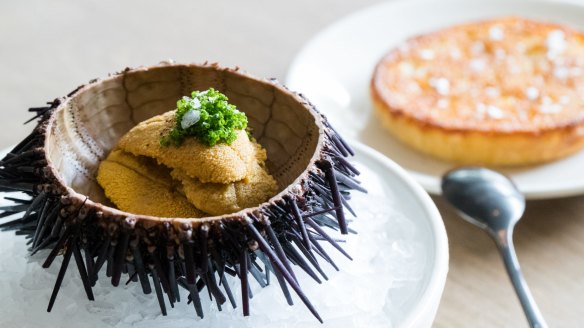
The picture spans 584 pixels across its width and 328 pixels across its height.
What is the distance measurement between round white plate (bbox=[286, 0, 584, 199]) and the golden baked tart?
0.11 feet

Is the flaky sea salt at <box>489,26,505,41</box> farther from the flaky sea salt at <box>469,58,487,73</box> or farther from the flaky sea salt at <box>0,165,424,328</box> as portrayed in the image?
the flaky sea salt at <box>0,165,424,328</box>

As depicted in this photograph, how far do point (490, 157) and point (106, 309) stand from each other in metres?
0.80

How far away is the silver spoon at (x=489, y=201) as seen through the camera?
1.16m

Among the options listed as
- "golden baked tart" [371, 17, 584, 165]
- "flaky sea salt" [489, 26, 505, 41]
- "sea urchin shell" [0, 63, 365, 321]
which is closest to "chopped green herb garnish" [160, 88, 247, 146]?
"sea urchin shell" [0, 63, 365, 321]

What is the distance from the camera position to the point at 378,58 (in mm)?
1753

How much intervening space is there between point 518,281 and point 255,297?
0.41m

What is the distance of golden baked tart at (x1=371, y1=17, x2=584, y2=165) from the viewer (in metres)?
1.38

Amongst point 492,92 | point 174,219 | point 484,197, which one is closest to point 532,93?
point 492,92

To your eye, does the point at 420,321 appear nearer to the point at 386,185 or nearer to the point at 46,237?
the point at 386,185

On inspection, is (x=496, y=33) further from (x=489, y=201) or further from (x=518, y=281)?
(x=518, y=281)

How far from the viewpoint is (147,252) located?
28.8 inches

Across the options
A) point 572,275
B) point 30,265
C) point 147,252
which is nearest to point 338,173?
point 147,252

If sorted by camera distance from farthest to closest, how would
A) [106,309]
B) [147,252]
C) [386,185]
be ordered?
[386,185]
[106,309]
[147,252]

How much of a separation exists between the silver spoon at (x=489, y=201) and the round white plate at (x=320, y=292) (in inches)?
9.0
